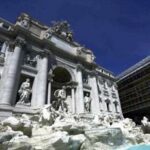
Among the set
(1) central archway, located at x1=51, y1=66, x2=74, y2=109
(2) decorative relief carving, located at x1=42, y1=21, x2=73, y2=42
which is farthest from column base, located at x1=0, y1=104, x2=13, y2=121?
(2) decorative relief carving, located at x1=42, y1=21, x2=73, y2=42

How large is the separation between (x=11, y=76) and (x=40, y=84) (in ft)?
9.71

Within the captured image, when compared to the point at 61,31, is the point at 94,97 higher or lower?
lower

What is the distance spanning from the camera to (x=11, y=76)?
13.7 metres

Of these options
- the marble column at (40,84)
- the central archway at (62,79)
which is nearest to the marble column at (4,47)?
the marble column at (40,84)

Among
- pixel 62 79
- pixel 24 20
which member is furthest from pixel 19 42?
pixel 62 79

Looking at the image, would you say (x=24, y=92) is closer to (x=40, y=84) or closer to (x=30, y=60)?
(x=40, y=84)

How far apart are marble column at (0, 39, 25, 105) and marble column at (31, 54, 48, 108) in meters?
1.91

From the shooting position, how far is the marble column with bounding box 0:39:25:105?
12.8 m

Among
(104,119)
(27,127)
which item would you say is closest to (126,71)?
(104,119)

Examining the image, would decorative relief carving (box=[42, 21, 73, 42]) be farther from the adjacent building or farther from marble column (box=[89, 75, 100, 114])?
the adjacent building

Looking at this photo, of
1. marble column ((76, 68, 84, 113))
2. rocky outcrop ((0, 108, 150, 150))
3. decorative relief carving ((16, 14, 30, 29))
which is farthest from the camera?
marble column ((76, 68, 84, 113))

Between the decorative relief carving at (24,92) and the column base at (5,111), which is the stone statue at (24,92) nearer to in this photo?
the decorative relief carving at (24,92)

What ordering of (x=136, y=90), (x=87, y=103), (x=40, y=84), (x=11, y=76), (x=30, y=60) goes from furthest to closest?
(x=136, y=90) → (x=87, y=103) → (x=30, y=60) → (x=40, y=84) → (x=11, y=76)

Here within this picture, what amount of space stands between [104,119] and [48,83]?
6918 millimetres
